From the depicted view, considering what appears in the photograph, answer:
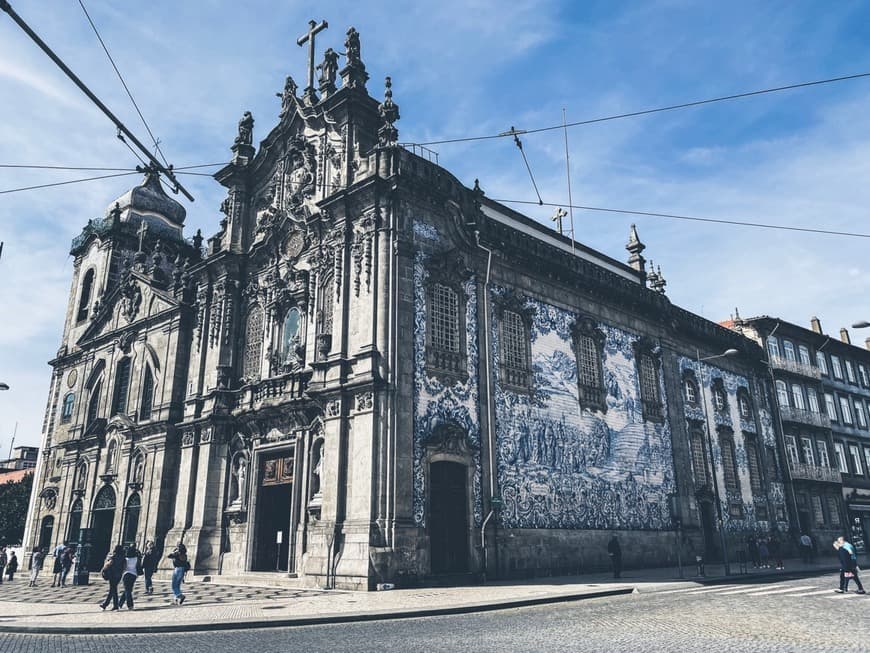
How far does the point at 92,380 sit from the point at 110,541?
31.8 ft

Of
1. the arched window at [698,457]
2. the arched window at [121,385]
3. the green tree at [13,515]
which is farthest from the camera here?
the green tree at [13,515]

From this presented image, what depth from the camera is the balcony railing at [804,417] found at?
41.6 m

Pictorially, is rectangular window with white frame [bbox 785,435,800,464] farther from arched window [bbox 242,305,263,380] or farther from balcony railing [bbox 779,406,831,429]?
arched window [bbox 242,305,263,380]

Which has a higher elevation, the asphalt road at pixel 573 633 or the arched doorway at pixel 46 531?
the arched doorway at pixel 46 531

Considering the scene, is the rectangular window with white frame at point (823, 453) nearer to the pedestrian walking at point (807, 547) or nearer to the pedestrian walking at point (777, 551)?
the pedestrian walking at point (777, 551)

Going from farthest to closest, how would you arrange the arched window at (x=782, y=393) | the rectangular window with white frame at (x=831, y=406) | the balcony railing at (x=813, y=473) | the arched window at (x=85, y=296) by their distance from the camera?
the rectangular window with white frame at (x=831, y=406) < the arched window at (x=782, y=393) < the arched window at (x=85, y=296) < the balcony railing at (x=813, y=473)

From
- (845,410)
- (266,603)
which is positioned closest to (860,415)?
(845,410)

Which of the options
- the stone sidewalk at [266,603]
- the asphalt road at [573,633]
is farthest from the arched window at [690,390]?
the asphalt road at [573,633]

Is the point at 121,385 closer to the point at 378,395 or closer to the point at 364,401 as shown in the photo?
the point at 364,401

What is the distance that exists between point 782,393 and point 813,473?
5.07 metres

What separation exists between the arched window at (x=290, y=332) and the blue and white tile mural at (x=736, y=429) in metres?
20.1

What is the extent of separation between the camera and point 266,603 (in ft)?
52.5

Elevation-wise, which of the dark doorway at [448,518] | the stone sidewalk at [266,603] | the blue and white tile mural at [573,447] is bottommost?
the stone sidewalk at [266,603]

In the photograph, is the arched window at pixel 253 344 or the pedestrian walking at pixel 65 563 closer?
the pedestrian walking at pixel 65 563
